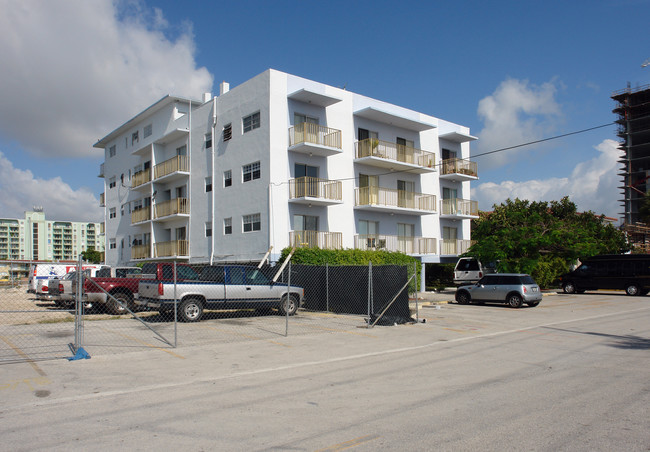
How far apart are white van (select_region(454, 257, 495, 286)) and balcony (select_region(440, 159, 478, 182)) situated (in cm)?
696

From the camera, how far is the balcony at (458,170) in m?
36.0

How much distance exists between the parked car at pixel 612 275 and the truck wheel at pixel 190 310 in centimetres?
2521

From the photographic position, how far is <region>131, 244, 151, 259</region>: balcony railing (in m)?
35.6

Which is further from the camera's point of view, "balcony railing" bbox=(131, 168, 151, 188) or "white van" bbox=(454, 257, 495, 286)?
"balcony railing" bbox=(131, 168, 151, 188)

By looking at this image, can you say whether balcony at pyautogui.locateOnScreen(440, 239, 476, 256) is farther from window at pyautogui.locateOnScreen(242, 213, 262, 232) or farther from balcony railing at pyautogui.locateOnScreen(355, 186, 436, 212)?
window at pyautogui.locateOnScreen(242, 213, 262, 232)

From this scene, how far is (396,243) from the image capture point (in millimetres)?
32125

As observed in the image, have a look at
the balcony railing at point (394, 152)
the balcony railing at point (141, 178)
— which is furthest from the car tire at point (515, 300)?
the balcony railing at point (141, 178)

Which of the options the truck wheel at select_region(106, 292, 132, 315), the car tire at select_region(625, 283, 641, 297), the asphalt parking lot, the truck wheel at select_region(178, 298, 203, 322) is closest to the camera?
the asphalt parking lot

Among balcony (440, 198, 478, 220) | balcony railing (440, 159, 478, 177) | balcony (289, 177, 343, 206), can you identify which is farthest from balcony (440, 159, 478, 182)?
balcony (289, 177, 343, 206)

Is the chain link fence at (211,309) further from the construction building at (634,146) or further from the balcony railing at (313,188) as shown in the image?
the construction building at (634,146)

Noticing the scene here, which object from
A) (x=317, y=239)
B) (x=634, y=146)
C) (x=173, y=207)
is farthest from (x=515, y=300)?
(x=634, y=146)

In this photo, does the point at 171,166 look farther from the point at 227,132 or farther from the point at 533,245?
the point at 533,245

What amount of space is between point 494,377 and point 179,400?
502 cm

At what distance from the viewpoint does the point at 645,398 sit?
6.81 m
